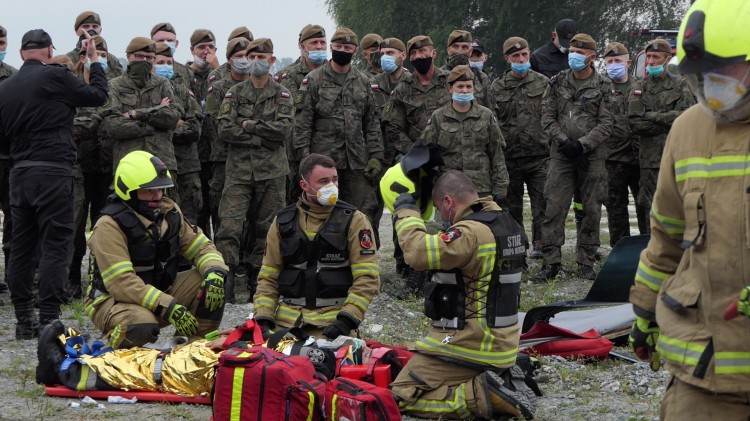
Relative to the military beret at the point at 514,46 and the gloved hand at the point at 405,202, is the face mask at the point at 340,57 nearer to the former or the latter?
the military beret at the point at 514,46

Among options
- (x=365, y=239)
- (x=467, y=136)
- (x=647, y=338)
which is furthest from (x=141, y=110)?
(x=647, y=338)

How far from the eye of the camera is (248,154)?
10.0 m

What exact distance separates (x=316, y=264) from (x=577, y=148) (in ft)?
15.0

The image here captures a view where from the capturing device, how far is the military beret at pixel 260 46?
33.0 feet

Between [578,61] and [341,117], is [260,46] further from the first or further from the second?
[578,61]

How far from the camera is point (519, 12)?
3769cm

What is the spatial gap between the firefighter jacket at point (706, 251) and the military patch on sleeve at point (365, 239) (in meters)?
3.45

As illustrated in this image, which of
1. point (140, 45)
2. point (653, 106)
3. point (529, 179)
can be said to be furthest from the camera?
point (529, 179)

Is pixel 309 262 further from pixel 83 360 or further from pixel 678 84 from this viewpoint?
pixel 678 84

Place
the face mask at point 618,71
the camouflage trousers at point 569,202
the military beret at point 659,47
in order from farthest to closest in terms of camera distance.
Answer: the face mask at point 618,71
the military beret at point 659,47
the camouflage trousers at point 569,202

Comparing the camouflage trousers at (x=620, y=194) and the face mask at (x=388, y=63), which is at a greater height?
the face mask at (x=388, y=63)

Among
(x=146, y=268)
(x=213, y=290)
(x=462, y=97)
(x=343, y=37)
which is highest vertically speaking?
(x=343, y=37)

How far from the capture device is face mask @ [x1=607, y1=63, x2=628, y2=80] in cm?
1178

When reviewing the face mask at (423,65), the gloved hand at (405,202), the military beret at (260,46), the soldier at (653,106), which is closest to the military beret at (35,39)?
the military beret at (260,46)
